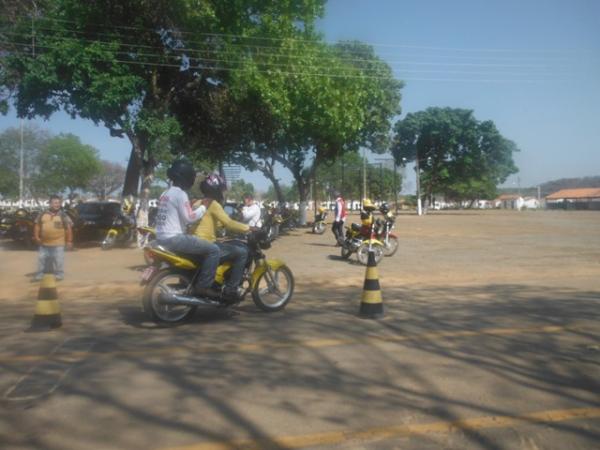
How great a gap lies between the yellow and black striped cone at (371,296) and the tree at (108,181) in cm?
6054

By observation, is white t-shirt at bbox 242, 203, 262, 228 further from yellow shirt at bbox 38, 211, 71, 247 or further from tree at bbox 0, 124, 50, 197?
tree at bbox 0, 124, 50, 197

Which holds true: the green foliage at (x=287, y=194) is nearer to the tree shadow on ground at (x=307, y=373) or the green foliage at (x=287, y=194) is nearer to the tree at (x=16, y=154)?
the tree at (x=16, y=154)

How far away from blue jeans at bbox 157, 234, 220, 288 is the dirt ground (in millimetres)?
598

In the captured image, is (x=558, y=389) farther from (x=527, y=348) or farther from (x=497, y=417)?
(x=527, y=348)

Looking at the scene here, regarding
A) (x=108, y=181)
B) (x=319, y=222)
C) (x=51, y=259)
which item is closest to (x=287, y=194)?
(x=108, y=181)

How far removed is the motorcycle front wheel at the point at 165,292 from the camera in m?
6.26

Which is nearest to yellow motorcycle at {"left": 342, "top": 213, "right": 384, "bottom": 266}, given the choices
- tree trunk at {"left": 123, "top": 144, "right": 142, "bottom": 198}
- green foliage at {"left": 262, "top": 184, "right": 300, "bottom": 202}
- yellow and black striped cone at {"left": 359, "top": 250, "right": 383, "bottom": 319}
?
yellow and black striped cone at {"left": 359, "top": 250, "right": 383, "bottom": 319}

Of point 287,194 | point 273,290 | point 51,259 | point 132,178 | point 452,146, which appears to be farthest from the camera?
point 287,194

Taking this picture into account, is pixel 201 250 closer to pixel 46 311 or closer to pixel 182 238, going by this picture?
pixel 182 238

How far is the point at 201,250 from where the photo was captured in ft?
20.8

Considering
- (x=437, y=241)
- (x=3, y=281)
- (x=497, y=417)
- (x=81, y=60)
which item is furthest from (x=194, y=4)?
(x=497, y=417)

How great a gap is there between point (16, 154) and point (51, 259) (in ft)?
127

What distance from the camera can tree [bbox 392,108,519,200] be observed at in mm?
56500

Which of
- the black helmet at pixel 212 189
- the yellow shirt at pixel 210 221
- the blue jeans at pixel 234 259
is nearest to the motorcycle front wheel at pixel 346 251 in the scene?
the black helmet at pixel 212 189
